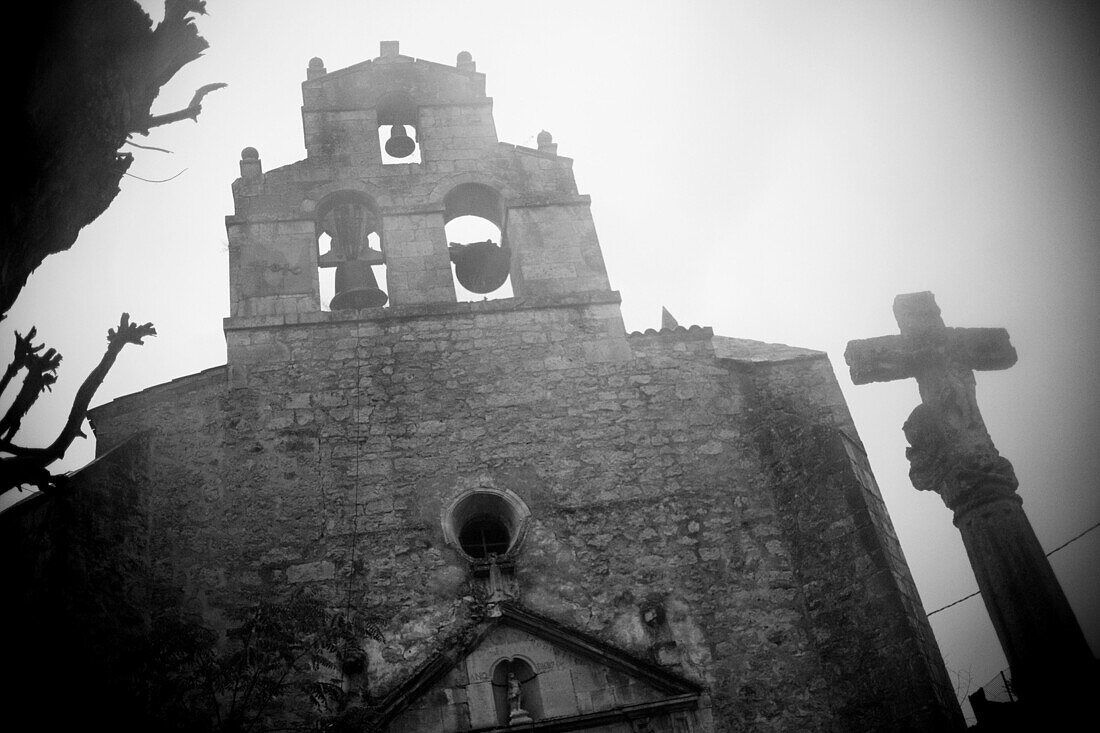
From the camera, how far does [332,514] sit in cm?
859

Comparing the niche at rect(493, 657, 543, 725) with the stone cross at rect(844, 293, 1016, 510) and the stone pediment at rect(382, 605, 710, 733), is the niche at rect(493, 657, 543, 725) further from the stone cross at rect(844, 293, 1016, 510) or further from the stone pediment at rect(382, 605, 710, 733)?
the stone cross at rect(844, 293, 1016, 510)

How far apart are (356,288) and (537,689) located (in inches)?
185

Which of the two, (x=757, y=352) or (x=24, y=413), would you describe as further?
(x=757, y=352)

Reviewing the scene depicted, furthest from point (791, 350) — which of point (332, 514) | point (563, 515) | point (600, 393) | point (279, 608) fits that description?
point (279, 608)

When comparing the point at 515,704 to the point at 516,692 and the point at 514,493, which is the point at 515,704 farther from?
the point at 514,493

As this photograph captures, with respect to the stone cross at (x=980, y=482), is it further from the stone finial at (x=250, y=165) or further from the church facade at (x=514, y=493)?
the stone finial at (x=250, y=165)

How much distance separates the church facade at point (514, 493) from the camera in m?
7.84

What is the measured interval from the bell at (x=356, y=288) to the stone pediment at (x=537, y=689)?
12.8 feet

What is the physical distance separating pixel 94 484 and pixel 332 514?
6.18 feet

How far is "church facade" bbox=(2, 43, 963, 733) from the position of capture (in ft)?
25.7


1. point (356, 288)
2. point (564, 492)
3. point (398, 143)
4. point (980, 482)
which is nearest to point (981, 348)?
point (980, 482)

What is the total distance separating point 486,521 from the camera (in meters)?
8.95

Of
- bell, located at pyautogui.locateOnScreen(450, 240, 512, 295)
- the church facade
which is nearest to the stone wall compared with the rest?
the church facade

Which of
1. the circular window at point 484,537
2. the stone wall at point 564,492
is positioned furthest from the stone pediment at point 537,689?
the circular window at point 484,537
